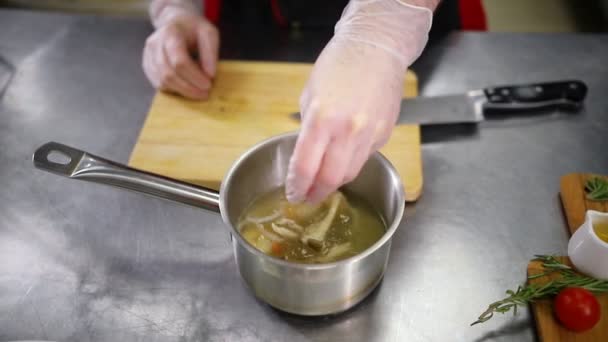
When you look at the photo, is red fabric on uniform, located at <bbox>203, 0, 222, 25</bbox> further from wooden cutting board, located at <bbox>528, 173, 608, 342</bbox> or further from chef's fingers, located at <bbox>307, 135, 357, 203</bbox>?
wooden cutting board, located at <bbox>528, 173, 608, 342</bbox>

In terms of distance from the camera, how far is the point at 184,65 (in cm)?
121

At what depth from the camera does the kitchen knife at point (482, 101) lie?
1.15 metres

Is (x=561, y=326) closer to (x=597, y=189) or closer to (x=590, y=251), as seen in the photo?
(x=590, y=251)

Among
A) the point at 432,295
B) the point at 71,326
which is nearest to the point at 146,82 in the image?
the point at 71,326

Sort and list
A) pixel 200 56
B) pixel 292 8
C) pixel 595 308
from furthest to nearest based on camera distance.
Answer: pixel 292 8 → pixel 200 56 → pixel 595 308

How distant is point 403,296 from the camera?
90 centimetres

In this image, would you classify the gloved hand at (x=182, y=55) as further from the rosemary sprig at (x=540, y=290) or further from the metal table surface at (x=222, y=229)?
the rosemary sprig at (x=540, y=290)

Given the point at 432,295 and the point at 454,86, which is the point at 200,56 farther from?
the point at 432,295

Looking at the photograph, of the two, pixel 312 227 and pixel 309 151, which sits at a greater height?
pixel 309 151

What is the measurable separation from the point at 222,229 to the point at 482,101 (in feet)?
2.14

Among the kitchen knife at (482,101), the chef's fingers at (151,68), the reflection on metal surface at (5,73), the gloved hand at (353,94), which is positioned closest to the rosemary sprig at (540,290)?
the gloved hand at (353,94)

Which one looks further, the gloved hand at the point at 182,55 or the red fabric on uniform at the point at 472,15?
the red fabric on uniform at the point at 472,15

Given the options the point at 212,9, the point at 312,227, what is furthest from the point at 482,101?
the point at 212,9

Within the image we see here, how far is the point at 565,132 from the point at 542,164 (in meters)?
0.13
